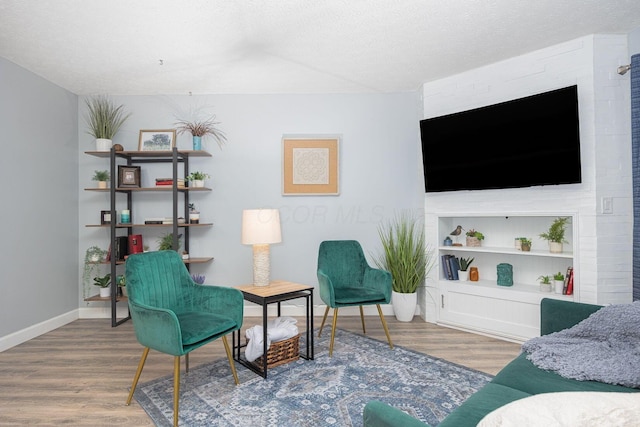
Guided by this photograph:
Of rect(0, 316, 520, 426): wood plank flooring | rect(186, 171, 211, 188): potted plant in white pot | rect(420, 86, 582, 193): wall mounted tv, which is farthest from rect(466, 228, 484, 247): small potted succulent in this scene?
rect(186, 171, 211, 188): potted plant in white pot

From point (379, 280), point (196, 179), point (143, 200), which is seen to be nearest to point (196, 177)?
point (196, 179)

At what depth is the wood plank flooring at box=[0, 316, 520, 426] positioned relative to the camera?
203 centimetres

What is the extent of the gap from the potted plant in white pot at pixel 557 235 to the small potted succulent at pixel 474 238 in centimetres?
61

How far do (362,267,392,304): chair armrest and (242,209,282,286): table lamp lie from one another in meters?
1.02

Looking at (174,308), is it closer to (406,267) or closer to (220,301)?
(220,301)

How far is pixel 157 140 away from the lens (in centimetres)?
400

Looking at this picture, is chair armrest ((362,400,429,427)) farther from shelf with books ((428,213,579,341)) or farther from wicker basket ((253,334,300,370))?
shelf with books ((428,213,579,341))

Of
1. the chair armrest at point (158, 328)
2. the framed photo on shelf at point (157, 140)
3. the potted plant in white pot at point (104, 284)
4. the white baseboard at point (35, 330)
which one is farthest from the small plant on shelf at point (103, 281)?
the chair armrest at point (158, 328)

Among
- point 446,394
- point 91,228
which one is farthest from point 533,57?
point 91,228

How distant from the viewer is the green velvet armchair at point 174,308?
6.38 feet

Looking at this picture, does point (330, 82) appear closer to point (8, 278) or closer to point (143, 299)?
point (143, 299)

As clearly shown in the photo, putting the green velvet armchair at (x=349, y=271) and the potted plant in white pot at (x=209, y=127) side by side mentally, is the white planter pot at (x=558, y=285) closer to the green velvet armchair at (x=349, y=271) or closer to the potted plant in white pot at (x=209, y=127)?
the green velvet armchair at (x=349, y=271)

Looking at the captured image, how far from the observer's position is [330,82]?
3.76 m

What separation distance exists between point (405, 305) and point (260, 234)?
186cm
